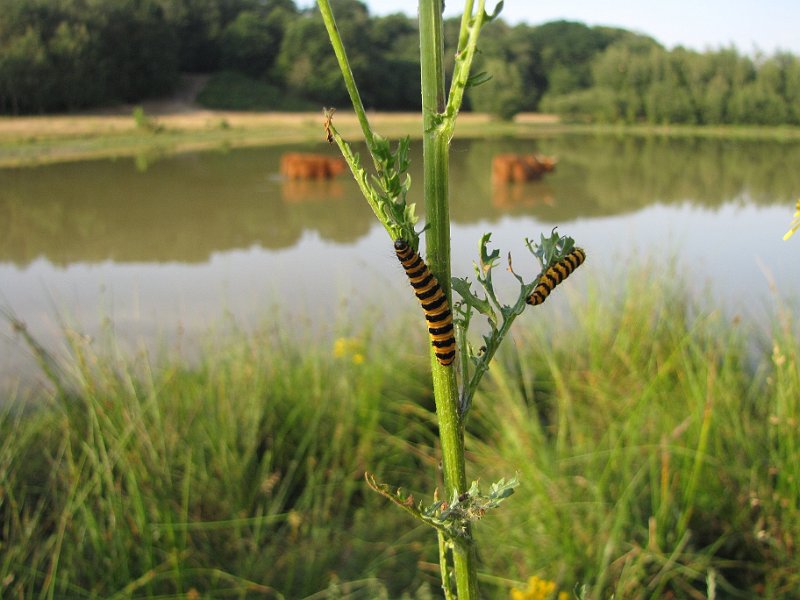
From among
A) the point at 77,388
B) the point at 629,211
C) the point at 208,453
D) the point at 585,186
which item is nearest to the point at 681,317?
the point at 208,453

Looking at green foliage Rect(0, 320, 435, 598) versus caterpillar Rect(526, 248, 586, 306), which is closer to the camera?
caterpillar Rect(526, 248, 586, 306)

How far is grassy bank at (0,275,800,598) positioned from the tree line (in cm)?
1487

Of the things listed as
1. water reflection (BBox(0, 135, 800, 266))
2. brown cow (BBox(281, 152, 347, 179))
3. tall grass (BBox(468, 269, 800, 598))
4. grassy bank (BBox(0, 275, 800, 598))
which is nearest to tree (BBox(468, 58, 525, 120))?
water reflection (BBox(0, 135, 800, 266))

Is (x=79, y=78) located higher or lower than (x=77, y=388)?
higher

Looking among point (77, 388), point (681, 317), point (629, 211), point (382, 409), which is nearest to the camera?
point (77, 388)

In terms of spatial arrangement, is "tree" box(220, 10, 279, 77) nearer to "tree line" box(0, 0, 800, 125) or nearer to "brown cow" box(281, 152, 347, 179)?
"tree line" box(0, 0, 800, 125)

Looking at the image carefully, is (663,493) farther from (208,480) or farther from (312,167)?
(312,167)

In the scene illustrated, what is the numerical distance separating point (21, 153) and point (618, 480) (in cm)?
1892

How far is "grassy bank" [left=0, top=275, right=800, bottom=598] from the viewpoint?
2236 mm

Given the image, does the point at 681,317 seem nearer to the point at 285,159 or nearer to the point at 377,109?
the point at 285,159

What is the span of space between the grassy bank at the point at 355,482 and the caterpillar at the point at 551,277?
141 cm

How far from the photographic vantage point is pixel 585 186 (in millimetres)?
14039

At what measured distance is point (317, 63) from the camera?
19969 millimetres

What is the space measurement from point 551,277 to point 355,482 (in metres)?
2.60
